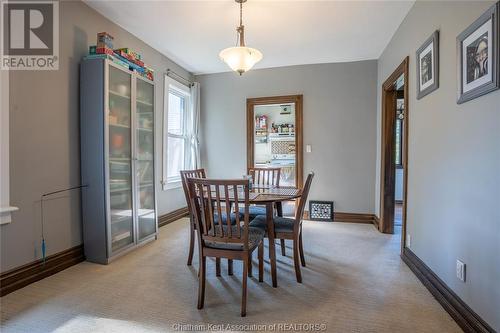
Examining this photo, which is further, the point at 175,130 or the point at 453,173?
the point at 175,130

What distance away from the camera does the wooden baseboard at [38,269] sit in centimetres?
201

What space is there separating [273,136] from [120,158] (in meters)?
2.66

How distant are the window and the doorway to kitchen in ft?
3.64

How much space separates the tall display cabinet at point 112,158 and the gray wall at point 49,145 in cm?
10

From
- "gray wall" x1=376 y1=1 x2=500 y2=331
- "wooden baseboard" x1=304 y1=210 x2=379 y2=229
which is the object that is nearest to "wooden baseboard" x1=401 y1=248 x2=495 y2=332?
"gray wall" x1=376 y1=1 x2=500 y2=331

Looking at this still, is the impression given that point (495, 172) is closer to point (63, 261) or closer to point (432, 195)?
point (432, 195)

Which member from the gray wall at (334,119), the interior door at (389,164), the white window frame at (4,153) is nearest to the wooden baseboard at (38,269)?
the white window frame at (4,153)

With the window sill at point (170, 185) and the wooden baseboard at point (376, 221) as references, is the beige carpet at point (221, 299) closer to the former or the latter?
the wooden baseboard at point (376, 221)

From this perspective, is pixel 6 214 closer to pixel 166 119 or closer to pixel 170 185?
pixel 170 185

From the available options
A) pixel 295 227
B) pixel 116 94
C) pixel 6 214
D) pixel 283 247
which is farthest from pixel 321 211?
pixel 6 214

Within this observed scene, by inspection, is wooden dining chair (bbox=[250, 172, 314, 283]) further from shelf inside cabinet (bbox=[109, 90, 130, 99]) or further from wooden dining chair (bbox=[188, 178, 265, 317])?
shelf inside cabinet (bbox=[109, 90, 130, 99])

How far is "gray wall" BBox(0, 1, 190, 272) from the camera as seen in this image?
6.83 ft

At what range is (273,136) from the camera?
4.72 metres

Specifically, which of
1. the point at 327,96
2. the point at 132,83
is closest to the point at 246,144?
the point at 327,96
